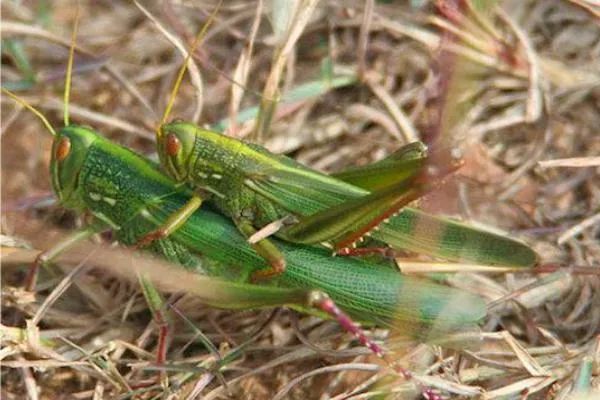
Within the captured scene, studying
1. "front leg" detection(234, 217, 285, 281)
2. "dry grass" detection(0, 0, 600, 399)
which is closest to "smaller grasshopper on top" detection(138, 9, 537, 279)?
"front leg" detection(234, 217, 285, 281)

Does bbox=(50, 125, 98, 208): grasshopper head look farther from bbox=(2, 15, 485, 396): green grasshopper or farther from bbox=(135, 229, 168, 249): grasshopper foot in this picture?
bbox=(135, 229, 168, 249): grasshopper foot

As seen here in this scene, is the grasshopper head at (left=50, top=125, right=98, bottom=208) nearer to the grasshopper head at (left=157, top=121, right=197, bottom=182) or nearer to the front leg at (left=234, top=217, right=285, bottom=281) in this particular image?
the grasshopper head at (left=157, top=121, right=197, bottom=182)

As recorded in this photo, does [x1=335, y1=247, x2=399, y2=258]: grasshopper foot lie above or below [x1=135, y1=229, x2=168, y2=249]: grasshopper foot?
above

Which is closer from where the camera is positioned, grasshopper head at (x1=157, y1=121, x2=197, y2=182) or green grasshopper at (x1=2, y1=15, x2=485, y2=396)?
green grasshopper at (x1=2, y1=15, x2=485, y2=396)

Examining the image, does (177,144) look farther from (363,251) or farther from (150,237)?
(363,251)

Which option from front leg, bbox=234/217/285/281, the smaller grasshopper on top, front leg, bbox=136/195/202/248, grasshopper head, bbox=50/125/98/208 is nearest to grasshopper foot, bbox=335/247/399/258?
the smaller grasshopper on top

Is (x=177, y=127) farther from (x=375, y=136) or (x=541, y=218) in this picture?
(x=541, y=218)

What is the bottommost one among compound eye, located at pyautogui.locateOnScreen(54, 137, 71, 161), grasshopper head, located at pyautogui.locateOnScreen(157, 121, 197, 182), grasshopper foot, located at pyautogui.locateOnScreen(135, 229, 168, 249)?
grasshopper foot, located at pyautogui.locateOnScreen(135, 229, 168, 249)
